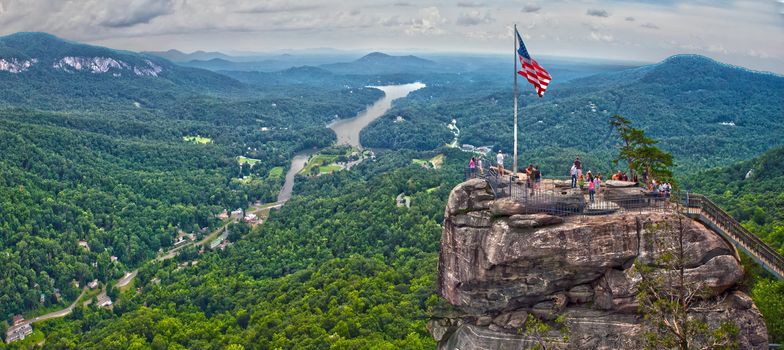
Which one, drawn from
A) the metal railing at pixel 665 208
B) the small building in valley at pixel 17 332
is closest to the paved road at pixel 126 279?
the small building in valley at pixel 17 332

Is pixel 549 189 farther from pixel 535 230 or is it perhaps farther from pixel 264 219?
pixel 264 219

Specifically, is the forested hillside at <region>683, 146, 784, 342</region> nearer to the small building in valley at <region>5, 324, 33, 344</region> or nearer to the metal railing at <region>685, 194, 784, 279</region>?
the metal railing at <region>685, 194, 784, 279</region>

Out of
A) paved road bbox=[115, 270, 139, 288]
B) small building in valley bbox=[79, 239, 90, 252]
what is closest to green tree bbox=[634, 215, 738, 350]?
paved road bbox=[115, 270, 139, 288]

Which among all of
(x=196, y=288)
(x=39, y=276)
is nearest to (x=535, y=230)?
(x=196, y=288)

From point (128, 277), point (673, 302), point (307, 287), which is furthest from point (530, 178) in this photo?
point (128, 277)

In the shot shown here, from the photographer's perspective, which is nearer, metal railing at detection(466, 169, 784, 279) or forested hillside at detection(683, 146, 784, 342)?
metal railing at detection(466, 169, 784, 279)

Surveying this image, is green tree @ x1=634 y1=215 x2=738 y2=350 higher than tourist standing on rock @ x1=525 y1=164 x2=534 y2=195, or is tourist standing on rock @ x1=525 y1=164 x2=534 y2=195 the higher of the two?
tourist standing on rock @ x1=525 y1=164 x2=534 y2=195

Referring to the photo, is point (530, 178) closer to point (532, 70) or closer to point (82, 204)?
point (532, 70)
